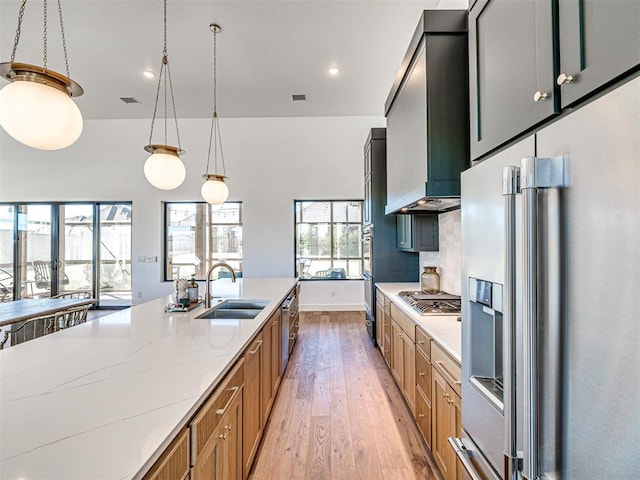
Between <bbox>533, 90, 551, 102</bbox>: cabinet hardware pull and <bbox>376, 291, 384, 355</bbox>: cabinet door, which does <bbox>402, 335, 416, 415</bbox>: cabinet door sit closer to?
<bbox>376, 291, 384, 355</bbox>: cabinet door

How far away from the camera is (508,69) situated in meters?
1.11

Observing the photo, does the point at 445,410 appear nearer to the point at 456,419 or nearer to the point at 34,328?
the point at 456,419

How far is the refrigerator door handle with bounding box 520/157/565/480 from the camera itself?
709 millimetres

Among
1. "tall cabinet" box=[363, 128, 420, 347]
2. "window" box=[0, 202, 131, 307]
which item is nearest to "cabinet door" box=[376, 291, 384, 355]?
"tall cabinet" box=[363, 128, 420, 347]

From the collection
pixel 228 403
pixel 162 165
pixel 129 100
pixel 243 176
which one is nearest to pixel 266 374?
pixel 228 403

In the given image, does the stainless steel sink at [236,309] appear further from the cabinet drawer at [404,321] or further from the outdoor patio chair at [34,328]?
the outdoor patio chair at [34,328]

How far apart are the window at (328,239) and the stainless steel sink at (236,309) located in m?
3.98

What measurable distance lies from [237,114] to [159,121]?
71.5 inches

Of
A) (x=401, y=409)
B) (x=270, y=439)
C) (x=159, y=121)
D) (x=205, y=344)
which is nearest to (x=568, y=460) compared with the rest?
(x=205, y=344)

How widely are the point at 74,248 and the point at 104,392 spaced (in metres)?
7.25

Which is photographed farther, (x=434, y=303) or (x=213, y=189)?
(x=213, y=189)

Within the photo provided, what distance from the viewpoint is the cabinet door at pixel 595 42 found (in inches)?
25.2

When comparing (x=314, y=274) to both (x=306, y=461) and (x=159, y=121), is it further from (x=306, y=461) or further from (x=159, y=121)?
(x=306, y=461)

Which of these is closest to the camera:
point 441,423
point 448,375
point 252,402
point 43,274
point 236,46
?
point 448,375
